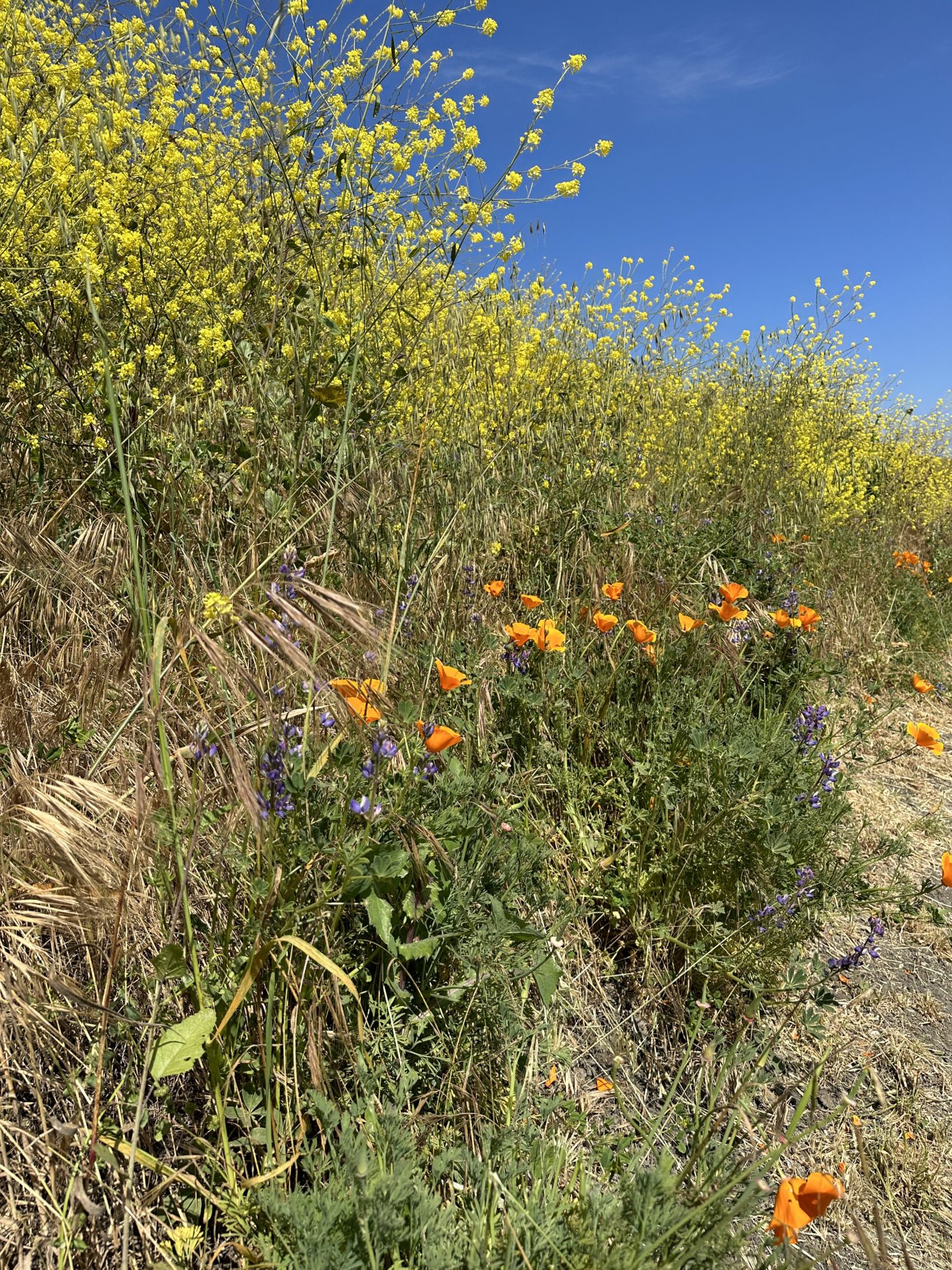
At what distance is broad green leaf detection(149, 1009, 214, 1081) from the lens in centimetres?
112

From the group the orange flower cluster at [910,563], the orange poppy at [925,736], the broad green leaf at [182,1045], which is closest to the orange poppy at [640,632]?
the orange poppy at [925,736]

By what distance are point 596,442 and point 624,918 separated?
225 cm

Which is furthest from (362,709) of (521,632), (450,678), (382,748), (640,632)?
(640,632)

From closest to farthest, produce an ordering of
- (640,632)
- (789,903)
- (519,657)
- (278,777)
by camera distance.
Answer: (278,777) → (789,903) → (640,632) → (519,657)

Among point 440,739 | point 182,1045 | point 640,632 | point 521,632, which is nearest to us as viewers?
point 182,1045

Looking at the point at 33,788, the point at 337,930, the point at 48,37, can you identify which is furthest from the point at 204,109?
the point at 337,930

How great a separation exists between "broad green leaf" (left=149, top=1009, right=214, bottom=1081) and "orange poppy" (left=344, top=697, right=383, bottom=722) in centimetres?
52

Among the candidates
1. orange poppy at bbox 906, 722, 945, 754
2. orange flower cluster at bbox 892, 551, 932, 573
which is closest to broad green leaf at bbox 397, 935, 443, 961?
orange poppy at bbox 906, 722, 945, 754

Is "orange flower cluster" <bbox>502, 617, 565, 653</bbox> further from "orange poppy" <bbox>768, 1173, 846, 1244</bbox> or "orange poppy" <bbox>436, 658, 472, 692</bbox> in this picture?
"orange poppy" <bbox>768, 1173, 846, 1244</bbox>

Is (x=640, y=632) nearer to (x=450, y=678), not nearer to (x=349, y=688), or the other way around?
(x=450, y=678)

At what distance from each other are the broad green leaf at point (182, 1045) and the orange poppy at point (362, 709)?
1.71ft

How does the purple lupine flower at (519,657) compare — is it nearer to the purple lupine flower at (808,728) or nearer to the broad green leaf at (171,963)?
the purple lupine flower at (808,728)

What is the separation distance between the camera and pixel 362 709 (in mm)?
1230

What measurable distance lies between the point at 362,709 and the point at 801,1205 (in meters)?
0.95
